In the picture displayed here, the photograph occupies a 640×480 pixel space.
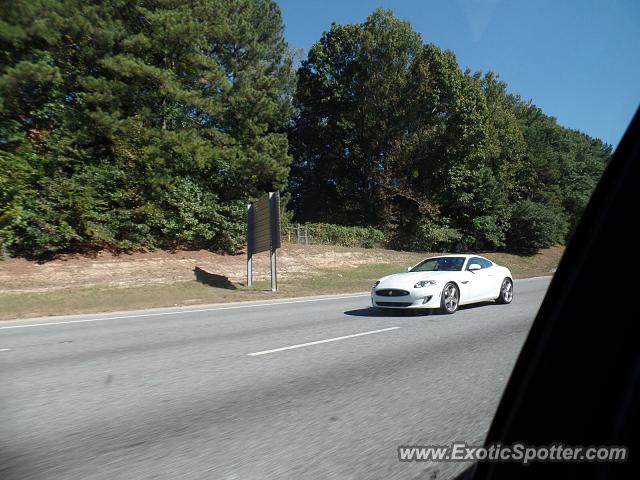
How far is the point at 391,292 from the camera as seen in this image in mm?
10805

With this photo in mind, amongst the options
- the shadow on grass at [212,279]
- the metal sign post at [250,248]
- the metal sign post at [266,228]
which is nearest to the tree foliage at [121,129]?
the shadow on grass at [212,279]

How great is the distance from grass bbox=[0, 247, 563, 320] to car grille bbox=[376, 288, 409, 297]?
762 cm

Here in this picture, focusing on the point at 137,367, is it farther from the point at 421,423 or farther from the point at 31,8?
the point at 31,8

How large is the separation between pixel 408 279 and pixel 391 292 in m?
0.58

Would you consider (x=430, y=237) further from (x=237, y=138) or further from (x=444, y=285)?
(x=444, y=285)

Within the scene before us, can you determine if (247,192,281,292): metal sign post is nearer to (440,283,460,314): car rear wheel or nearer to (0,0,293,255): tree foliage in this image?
(0,0,293,255): tree foliage

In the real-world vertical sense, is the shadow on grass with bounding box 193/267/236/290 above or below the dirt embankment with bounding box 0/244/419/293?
below

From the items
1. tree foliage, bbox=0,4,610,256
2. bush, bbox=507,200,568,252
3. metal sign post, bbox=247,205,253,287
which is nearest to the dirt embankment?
tree foliage, bbox=0,4,610,256

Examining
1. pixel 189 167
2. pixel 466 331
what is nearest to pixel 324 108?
pixel 189 167

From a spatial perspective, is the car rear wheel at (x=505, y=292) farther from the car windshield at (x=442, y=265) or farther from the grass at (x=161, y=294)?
the grass at (x=161, y=294)

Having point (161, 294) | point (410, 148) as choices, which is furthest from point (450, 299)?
point (410, 148)

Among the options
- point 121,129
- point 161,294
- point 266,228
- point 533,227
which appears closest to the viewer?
point 161,294

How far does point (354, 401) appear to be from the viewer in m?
4.55

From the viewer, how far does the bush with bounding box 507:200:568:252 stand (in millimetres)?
33406
